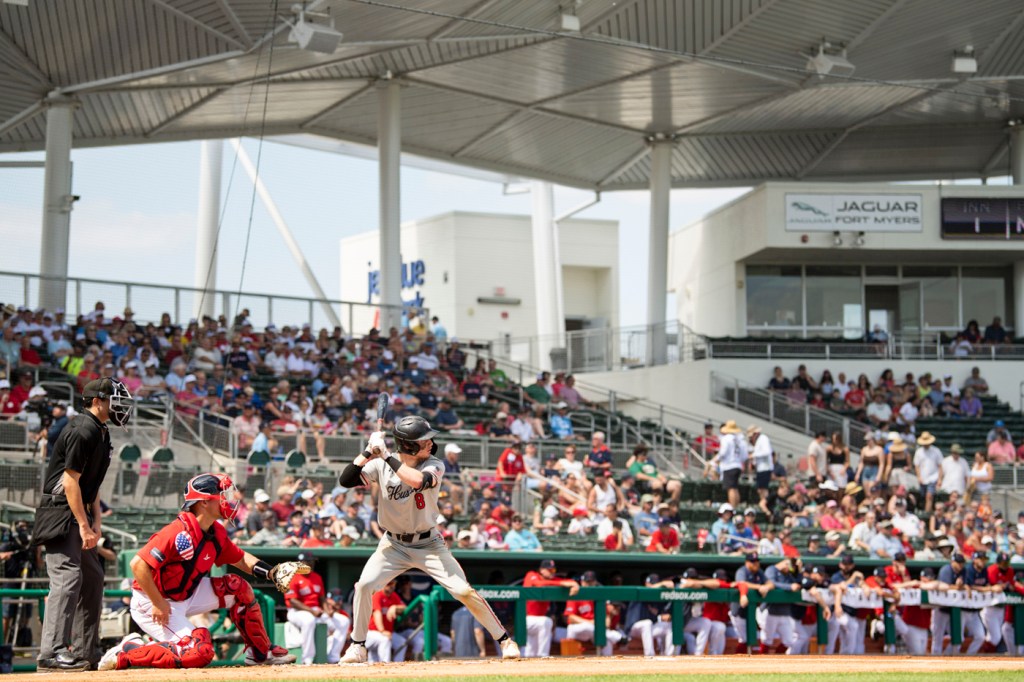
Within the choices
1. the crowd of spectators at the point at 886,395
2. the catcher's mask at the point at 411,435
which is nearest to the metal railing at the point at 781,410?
the crowd of spectators at the point at 886,395

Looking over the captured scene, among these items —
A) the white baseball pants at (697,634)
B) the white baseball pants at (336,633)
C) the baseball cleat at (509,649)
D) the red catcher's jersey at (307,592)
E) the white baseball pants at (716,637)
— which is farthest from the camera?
the white baseball pants at (716,637)

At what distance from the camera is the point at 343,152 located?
135ft

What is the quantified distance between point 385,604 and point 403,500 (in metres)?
7.11

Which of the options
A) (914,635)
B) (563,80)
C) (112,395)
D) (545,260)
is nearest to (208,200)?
(545,260)

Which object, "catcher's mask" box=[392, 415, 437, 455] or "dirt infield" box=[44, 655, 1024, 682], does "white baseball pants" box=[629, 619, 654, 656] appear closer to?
"dirt infield" box=[44, 655, 1024, 682]

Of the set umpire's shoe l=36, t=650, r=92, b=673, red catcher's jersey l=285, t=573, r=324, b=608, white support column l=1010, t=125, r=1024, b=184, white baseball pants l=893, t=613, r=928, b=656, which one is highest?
white support column l=1010, t=125, r=1024, b=184

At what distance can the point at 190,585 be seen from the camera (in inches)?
362

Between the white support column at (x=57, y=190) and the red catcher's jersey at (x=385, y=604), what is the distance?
15.5 m

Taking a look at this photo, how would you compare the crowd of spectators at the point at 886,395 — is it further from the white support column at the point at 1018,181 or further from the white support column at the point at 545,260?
the white support column at the point at 545,260

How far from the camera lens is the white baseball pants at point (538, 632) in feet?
56.3

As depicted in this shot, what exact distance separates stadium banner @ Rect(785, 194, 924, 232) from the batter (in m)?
28.0

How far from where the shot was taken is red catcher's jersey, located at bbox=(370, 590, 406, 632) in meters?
16.4

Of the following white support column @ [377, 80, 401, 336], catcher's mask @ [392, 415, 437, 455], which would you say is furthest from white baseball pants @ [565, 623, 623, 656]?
white support column @ [377, 80, 401, 336]

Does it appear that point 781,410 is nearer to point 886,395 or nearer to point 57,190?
point 886,395
